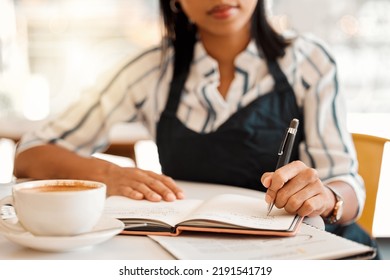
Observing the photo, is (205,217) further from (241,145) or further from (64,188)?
(241,145)

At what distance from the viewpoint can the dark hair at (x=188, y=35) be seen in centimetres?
86

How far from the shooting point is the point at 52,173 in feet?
2.55

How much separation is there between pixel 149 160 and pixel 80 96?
0.15 m

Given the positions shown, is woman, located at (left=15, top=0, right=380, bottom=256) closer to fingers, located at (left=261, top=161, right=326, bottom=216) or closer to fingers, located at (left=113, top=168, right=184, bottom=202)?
fingers, located at (left=113, top=168, right=184, bottom=202)

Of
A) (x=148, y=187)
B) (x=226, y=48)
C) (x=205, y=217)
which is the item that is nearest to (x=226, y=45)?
(x=226, y=48)

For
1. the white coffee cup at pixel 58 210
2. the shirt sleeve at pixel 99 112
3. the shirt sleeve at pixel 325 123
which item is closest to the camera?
the white coffee cup at pixel 58 210

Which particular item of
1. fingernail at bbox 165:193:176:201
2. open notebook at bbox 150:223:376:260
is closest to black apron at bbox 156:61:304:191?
fingernail at bbox 165:193:176:201

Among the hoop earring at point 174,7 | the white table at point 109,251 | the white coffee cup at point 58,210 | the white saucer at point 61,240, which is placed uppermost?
the hoop earring at point 174,7

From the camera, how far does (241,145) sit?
786 millimetres

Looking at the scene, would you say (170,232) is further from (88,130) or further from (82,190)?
(88,130)

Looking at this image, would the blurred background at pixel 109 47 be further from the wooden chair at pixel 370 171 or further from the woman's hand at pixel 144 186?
the woman's hand at pixel 144 186

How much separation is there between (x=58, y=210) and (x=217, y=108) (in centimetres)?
46

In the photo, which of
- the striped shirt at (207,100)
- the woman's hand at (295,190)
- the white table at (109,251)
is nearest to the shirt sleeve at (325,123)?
the striped shirt at (207,100)

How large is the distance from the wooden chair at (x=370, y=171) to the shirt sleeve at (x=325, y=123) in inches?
1.7
